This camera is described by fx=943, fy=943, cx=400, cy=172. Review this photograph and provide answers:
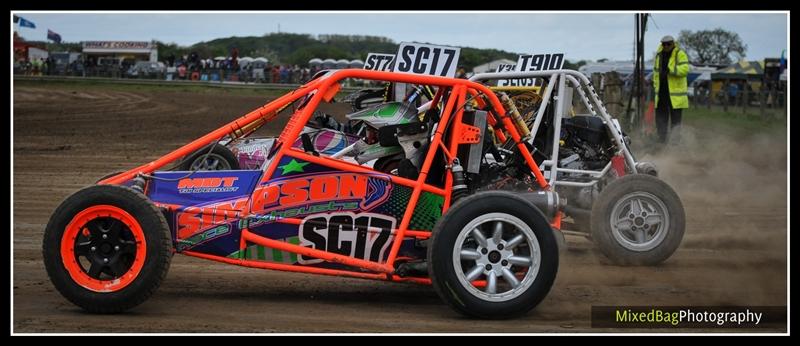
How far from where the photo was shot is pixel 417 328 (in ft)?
18.2

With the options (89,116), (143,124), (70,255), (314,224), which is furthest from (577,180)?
(89,116)

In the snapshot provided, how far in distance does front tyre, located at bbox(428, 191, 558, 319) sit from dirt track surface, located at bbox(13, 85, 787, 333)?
0.15 metres

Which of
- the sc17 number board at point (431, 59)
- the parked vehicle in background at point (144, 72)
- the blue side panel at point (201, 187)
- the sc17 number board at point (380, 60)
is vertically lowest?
the blue side panel at point (201, 187)

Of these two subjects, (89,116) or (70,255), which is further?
(89,116)

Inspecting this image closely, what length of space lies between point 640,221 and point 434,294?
2.21 meters

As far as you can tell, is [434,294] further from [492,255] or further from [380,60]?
[380,60]

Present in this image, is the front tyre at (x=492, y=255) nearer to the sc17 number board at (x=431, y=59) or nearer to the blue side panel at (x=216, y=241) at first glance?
the blue side panel at (x=216, y=241)

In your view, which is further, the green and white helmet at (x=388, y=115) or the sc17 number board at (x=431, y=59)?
the sc17 number board at (x=431, y=59)

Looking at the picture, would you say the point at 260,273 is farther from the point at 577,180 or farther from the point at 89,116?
the point at 89,116

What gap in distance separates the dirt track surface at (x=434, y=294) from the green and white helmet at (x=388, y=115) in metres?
1.21

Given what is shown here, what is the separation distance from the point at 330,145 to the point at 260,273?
282 centimetres

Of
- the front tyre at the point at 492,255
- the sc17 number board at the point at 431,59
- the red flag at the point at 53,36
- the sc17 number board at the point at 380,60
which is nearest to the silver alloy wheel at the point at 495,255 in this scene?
the front tyre at the point at 492,255

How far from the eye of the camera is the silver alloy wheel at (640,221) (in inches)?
310

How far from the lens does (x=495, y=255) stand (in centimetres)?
573
